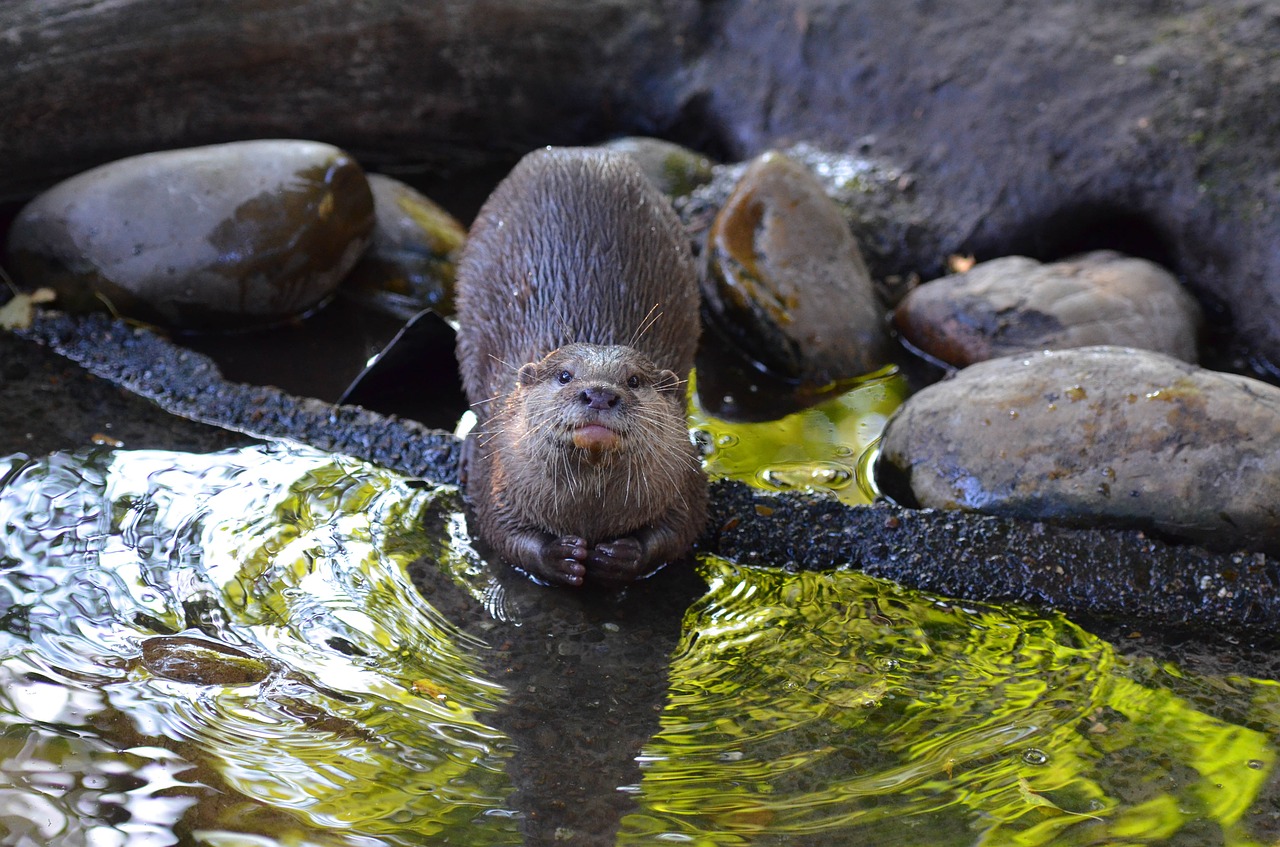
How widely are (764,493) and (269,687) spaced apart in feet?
5.02

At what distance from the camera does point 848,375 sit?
421 centimetres

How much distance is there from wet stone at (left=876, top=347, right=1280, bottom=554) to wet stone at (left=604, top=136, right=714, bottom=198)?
6.28 ft

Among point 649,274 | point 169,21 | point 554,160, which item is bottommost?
point 649,274

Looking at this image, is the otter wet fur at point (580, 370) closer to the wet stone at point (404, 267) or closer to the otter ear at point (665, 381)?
the otter ear at point (665, 381)

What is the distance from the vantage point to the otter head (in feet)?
8.87

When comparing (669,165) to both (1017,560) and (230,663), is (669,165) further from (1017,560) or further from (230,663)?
(230,663)

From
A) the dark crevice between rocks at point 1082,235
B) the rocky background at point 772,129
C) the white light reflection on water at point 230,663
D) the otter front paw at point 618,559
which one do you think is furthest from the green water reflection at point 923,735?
the dark crevice between rocks at point 1082,235

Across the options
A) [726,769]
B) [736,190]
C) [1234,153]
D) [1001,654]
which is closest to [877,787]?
[726,769]

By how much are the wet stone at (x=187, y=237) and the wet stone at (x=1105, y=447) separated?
2353 mm

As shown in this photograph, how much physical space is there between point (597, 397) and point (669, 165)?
260cm

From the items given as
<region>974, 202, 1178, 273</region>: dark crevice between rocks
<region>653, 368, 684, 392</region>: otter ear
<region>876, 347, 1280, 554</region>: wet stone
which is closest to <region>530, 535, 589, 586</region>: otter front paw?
<region>653, 368, 684, 392</region>: otter ear

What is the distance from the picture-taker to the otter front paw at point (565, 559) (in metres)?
3.00

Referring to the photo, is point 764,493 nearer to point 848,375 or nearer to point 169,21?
point 848,375

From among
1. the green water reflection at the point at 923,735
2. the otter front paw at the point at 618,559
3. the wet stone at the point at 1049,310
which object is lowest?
the green water reflection at the point at 923,735
